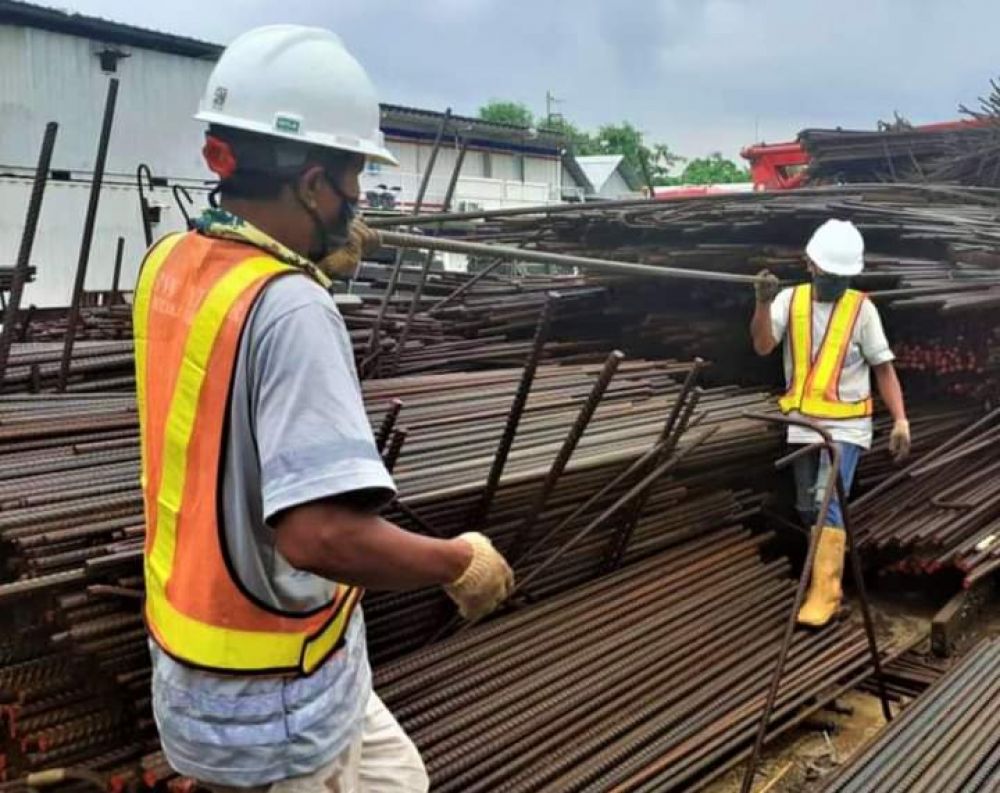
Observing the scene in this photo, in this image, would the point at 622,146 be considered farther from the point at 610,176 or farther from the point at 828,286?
the point at 828,286

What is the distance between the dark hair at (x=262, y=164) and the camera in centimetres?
196

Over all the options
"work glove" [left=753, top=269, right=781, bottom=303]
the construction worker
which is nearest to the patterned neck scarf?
the construction worker

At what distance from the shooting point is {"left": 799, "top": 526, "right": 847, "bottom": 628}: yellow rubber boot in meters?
4.82

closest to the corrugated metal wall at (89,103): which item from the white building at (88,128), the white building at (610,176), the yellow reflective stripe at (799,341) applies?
the white building at (88,128)

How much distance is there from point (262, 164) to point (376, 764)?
1377 mm

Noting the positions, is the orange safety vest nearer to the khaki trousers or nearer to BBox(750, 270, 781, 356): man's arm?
the khaki trousers

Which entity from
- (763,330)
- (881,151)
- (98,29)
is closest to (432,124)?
(98,29)

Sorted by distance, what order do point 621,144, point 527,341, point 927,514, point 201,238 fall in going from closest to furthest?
point 201,238 < point 927,514 < point 527,341 < point 621,144

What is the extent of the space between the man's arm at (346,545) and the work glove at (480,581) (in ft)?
0.68

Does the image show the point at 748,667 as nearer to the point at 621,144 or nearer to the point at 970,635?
the point at 970,635

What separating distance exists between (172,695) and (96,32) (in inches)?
667

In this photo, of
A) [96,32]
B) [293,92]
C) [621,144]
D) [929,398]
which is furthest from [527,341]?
[621,144]

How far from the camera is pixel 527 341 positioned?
7156 mm

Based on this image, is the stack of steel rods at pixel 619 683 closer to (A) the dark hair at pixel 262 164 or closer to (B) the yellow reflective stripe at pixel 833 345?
(B) the yellow reflective stripe at pixel 833 345
